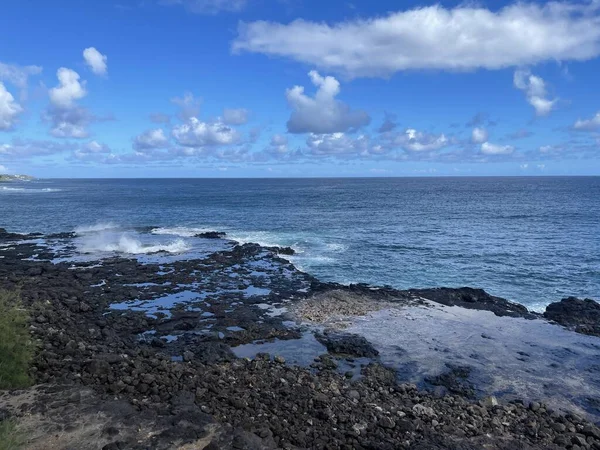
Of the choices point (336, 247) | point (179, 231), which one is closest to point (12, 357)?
point (336, 247)

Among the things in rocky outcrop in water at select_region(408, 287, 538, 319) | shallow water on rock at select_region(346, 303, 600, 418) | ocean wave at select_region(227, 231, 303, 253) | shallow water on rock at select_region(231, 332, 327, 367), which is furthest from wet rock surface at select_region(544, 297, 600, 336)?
ocean wave at select_region(227, 231, 303, 253)

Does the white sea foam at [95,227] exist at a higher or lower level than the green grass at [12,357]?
lower

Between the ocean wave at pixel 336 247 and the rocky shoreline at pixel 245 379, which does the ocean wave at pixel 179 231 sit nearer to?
the ocean wave at pixel 336 247

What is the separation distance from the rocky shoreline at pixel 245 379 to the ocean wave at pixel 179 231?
92.8ft

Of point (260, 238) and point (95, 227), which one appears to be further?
point (95, 227)

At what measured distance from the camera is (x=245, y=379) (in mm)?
17469

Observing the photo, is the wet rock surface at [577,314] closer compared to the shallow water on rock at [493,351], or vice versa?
the shallow water on rock at [493,351]

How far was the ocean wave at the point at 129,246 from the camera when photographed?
4825 cm

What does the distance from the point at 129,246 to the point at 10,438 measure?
40.9m

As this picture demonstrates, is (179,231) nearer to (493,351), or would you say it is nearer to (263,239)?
(263,239)

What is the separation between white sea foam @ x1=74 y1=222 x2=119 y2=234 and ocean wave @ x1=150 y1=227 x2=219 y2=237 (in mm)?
6637

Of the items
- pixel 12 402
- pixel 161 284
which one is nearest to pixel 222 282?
pixel 161 284

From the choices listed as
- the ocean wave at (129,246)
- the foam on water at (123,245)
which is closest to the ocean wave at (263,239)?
the foam on water at (123,245)

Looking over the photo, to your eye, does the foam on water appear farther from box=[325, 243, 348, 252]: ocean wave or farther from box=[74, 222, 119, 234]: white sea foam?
box=[325, 243, 348, 252]: ocean wave
